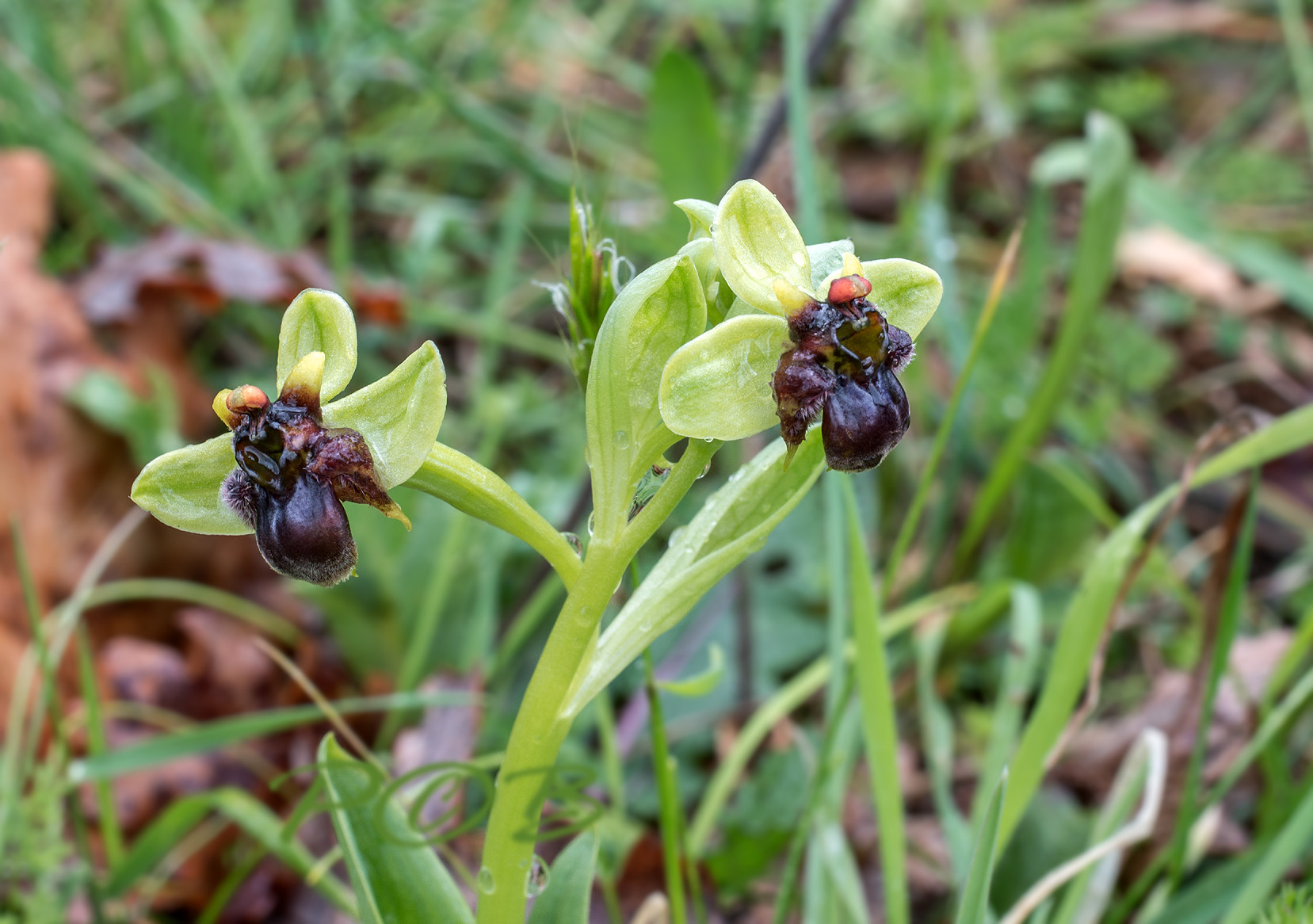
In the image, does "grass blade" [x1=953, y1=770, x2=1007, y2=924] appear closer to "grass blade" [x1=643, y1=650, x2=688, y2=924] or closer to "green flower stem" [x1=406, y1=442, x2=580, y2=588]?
"grass blade" [x1=643, y1=650, x2=688, y2=924]

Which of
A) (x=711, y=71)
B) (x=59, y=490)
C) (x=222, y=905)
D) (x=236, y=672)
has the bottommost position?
(x=222, y=905)

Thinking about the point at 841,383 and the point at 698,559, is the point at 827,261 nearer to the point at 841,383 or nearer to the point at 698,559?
the point at 841,383

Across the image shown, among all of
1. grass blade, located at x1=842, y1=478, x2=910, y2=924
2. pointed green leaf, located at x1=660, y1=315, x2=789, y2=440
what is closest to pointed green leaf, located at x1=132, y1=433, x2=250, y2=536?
pointed green leaf, located at x1=660, y1=315, x2=789, y2=440

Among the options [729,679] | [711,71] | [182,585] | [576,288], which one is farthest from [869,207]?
[576,288]

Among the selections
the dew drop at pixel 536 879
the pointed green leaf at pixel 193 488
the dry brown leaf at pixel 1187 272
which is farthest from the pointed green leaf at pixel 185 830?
the dry brown leaf at pixel 1187 272

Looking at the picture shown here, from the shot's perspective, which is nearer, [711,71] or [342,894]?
[342,894]

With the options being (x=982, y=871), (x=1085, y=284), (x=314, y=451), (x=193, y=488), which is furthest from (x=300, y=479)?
(x=1085, y=284)

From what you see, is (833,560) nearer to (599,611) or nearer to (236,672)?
(599,611)
